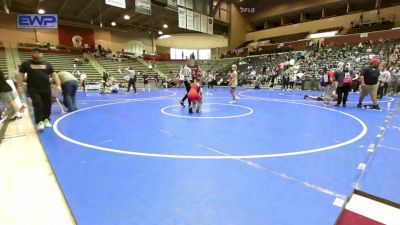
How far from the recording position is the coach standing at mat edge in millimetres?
5477

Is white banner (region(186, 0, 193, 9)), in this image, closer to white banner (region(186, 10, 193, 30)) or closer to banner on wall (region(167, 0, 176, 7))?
white banner (region(186, 10, 193, 30))

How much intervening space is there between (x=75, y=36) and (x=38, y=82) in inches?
1208

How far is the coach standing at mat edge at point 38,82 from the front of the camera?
18.0ft

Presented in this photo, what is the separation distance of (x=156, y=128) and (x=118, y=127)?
0.91 metres

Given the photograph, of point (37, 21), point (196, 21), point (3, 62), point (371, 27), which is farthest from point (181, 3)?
point (371, 27)

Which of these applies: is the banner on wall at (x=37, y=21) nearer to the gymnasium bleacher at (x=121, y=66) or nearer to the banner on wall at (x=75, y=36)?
the gymnasium bleacher at (x=121, y=66)

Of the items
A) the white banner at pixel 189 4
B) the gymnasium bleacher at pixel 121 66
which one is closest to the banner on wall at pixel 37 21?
the gymnasium bleacher at pixel 121 66

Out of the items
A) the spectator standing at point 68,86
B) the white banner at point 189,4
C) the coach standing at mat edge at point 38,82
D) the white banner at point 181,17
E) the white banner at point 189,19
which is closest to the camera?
the coach standing at mat edge at point 38,82

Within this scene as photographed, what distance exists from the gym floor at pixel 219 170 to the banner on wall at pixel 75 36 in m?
29.7

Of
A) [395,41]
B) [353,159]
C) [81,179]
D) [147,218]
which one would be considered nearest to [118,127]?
[81,179]

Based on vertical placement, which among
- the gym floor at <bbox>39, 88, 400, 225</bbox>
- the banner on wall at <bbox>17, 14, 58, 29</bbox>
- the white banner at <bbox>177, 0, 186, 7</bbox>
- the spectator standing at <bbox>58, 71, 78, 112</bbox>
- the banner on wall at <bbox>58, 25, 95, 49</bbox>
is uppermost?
the white banner at <bbox>177, 0, 186, 7</bbox>

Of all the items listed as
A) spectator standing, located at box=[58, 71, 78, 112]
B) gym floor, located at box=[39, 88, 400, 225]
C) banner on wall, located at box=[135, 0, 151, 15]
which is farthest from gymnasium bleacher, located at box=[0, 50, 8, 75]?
gym floor, located at box=[39, 88, 400, 225]

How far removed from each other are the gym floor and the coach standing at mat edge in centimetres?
55

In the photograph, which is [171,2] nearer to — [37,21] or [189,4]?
[189,4]
